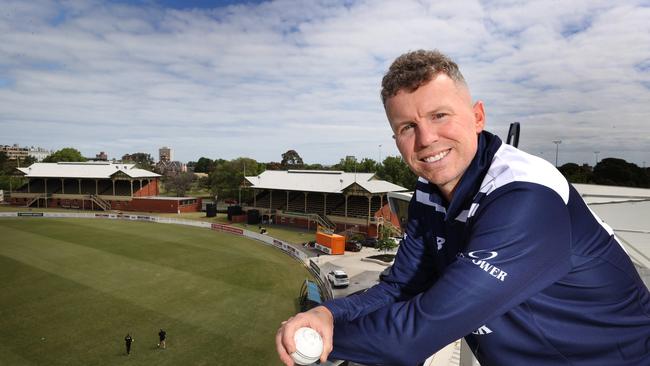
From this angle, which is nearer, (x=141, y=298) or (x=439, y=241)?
(x=439, y=241)

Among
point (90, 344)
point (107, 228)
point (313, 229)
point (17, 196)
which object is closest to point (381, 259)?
point (313, 229)

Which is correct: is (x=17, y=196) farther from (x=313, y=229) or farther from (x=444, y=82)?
A: (x=444, y=82)

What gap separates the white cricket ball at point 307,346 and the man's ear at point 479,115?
142 centimetres

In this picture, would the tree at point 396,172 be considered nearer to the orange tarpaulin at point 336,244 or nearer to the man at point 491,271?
the orange tarpaulin at point 336,244

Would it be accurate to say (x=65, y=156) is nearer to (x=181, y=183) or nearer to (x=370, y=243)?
(x=181, y=183)

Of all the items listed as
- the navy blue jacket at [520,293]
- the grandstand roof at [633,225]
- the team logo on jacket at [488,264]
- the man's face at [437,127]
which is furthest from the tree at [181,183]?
the team logo on jacket at [488,264]

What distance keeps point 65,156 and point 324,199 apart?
8943cm

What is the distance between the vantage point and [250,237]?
128 feet

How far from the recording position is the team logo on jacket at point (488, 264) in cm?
→ 148

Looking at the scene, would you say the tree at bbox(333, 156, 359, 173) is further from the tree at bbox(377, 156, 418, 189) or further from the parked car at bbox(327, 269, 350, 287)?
the parked car at bbox(327, 269, 350, 287)

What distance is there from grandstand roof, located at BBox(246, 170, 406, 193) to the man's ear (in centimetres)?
3580

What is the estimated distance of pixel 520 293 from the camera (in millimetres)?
1513

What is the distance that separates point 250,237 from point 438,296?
127 feet

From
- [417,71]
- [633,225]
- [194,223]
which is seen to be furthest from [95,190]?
[417,71]
